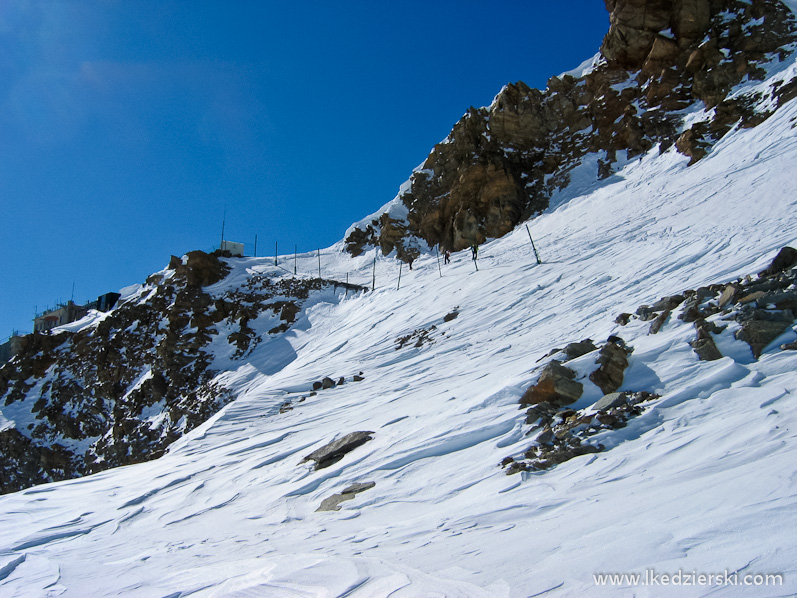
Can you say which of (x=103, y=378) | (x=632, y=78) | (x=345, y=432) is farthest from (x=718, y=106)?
(x=103, y=378)

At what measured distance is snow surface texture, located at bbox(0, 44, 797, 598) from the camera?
410 centimetres

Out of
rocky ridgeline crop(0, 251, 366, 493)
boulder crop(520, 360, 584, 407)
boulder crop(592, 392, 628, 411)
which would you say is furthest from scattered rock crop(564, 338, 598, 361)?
rocky ridgeline crop(0, 251, 366, 493)

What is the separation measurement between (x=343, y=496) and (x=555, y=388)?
3.97m

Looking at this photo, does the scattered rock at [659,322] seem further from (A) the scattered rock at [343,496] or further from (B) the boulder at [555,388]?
(A) the scattered rock at [343,496]

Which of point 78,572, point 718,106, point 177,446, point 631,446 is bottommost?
point 631,446

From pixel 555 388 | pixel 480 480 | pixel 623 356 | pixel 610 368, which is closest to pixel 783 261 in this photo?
pixel 623 356

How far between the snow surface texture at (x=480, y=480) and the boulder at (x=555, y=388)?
258 mm

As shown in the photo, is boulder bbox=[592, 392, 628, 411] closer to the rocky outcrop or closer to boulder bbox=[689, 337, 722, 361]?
the rocky outcrop

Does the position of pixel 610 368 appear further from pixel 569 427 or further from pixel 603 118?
pixel 603 118

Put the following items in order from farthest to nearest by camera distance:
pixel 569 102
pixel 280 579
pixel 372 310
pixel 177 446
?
1. pixel 569 102
2. pixel 372 310
3. pixel 177 446
4. pixel 280 579

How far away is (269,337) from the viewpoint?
111 ft

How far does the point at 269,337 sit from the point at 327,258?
684 inches

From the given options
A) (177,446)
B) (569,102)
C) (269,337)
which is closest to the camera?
(177,446)

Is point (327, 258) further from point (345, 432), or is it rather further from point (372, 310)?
point (345, 432)
